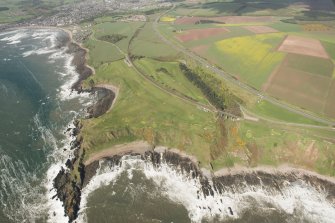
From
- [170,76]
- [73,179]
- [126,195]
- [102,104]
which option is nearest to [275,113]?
[170,76]

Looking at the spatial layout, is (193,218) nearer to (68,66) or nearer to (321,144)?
(321,144)

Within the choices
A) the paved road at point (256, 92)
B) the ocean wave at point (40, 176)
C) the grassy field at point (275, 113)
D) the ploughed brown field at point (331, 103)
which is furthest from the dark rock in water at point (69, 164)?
the ploughed brown field at point (331, 103)

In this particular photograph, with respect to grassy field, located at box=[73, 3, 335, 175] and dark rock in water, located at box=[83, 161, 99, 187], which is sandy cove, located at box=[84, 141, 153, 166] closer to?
grassy field, located at box=[73, 3, 335, 175]

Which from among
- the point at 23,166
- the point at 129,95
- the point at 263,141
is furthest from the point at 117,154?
the point at 263,141

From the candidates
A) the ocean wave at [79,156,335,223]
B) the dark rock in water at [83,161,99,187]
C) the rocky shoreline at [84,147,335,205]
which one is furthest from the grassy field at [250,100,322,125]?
the dark rock in water at [83,161,99,187]

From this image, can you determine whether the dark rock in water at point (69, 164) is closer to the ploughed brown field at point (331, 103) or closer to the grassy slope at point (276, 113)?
the grassy slope at point (276, 113)

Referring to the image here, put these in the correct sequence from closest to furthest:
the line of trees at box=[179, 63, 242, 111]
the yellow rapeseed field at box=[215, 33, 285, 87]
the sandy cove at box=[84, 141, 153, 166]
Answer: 1. the sandy cove at box=[84, 141, 153, 166]
2. the line of trees at box=[179, 63, 242, 111]
3. the yellow rapeseed field at box=[215, 33, 285, 87]
